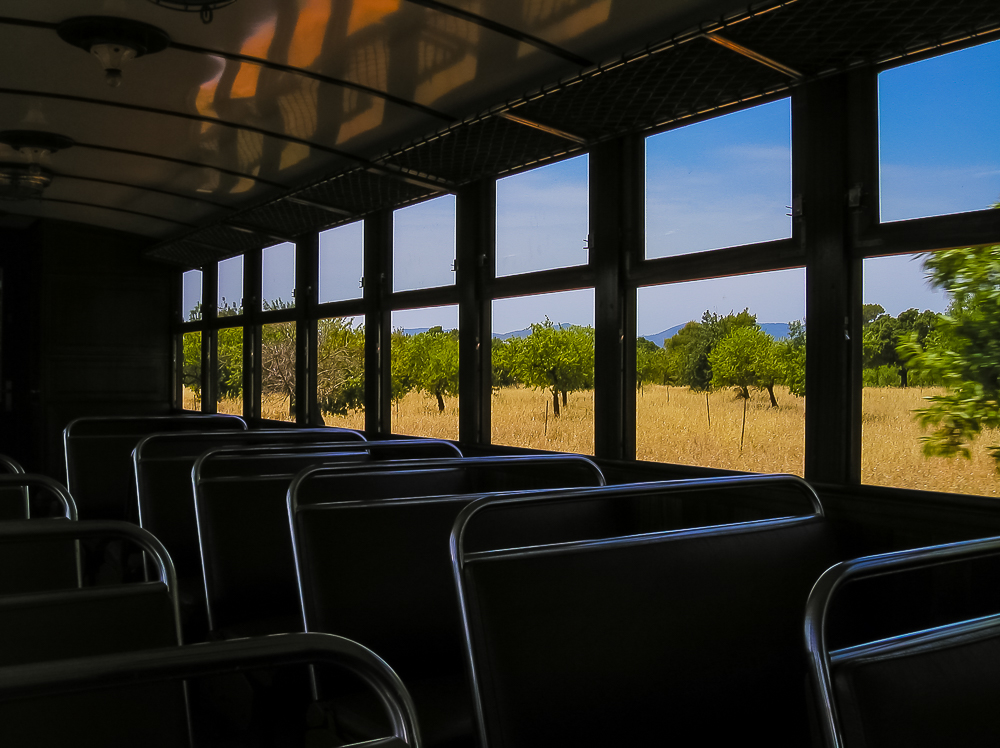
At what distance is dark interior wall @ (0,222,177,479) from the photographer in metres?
7.79

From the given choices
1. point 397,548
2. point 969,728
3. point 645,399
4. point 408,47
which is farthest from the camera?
point 645,399

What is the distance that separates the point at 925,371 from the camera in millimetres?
2639

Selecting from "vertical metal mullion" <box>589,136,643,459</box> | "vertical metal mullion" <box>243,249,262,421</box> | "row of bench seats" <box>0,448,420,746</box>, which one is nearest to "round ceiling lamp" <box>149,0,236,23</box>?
"vertical metal mullion" <box>589,136,643,459</box>

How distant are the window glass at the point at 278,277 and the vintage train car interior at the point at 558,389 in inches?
49.3

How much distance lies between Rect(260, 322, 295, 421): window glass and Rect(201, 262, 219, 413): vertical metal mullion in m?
1.13

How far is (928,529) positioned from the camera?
2455 mm

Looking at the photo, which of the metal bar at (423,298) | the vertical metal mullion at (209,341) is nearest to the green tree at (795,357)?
the metal bar at (423,298)

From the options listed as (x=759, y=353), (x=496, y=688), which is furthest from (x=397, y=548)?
(x=759, y=353)

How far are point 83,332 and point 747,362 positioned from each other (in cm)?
695

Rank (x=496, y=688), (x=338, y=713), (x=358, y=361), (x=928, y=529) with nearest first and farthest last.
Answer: (x=496, y=688) < (x=338, y=713) < (x=928, y=529) < (x=358, y=361)

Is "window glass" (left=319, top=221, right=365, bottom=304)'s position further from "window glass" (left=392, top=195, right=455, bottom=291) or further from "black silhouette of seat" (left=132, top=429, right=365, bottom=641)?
"black silhouette of seat" (left=132, top=429, right=365, bottom=641)

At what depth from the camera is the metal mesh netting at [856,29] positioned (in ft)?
7.27

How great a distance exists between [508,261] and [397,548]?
97.5 inches

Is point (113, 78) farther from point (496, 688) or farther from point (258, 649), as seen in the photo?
point (258, 649)
